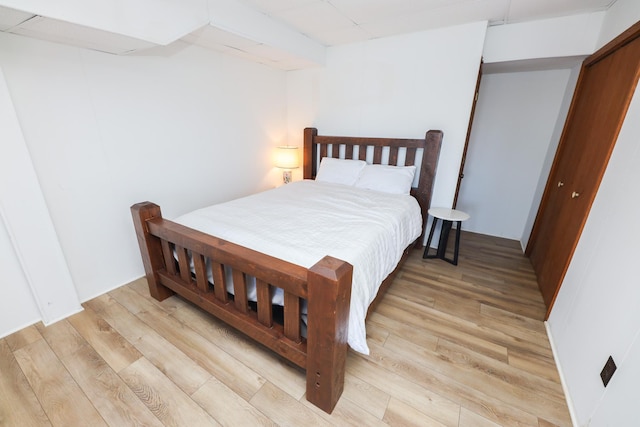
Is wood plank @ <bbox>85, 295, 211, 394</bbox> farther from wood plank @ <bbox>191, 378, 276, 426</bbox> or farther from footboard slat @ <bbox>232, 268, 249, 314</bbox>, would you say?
footboard slat @ <bbox>232, 268, 249, 314</bbox>

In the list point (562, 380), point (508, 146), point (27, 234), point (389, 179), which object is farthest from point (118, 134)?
point (508, 146)

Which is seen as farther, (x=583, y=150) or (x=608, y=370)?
(x=583, y=150)

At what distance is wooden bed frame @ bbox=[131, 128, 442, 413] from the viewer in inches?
42.0

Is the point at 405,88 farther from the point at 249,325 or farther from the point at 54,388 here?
the point at 54,388

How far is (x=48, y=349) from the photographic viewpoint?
1.54 meters

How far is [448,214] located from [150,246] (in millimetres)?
2545

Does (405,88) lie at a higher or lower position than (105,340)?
higher

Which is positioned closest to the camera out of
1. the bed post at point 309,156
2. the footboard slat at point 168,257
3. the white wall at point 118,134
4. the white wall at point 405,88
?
the white wall at point 118,134

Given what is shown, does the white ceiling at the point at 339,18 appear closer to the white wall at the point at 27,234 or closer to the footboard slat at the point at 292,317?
the white wall at the point at 27,234

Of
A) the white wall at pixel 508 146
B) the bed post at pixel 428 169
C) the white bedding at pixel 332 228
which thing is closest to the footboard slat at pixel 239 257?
the white bedding at pixel 332 228

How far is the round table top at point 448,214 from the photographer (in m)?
2.39

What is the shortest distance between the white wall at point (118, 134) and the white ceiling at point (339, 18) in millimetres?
169

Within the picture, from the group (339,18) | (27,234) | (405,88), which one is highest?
(339,18)

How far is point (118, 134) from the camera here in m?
1.94
